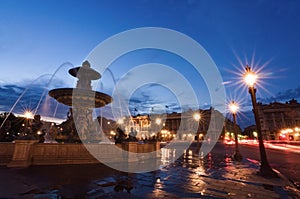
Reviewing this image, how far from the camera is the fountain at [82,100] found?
11961 mm

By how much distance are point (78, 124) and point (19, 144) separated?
444 cm

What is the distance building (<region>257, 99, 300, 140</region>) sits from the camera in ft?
228

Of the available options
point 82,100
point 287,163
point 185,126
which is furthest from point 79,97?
point 185,126

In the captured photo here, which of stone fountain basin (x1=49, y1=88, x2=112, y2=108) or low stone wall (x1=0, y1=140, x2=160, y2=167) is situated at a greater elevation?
stone fountain basin (x1=49, y1=88, x2=112, y2=108)

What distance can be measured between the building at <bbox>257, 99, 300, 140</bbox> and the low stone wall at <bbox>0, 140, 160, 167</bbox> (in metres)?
78.0

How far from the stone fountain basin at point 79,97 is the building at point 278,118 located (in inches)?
3069

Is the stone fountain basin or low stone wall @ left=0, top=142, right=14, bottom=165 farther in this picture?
the stone fountain basin

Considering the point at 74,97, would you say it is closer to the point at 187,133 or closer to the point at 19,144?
the point at 19,144

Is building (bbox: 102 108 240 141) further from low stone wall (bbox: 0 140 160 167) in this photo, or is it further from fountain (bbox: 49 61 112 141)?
low stone wall (bbox: 0 140 160 167)

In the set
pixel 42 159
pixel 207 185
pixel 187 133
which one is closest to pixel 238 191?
pixel 207 185

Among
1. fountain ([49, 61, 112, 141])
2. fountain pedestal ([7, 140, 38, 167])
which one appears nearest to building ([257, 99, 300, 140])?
fountain ([49, 61, 112, 141])

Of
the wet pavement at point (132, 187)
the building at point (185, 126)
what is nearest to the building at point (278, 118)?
the building at point (185, 126)

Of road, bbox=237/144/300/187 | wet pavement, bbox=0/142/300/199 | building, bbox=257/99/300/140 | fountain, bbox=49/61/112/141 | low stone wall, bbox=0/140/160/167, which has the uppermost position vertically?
building, bbox=257/99/300/140

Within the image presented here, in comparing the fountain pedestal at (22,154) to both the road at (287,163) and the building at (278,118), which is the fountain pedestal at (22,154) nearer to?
the road at (287,163)
